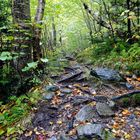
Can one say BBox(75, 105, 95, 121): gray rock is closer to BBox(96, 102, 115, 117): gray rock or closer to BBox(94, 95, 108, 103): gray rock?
BBox(96, 102, 115, 117): gray rock

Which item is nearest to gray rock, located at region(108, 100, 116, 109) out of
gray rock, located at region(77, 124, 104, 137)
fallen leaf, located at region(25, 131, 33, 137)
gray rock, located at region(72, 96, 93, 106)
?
gray rock, located at region(72, 96, 93, 106)

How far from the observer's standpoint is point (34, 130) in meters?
4.94

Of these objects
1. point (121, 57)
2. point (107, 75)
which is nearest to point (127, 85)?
point (107, 75)

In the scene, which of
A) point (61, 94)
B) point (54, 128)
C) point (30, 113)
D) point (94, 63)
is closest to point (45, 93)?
point (61, 94)

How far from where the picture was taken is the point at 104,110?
5305 millimetres

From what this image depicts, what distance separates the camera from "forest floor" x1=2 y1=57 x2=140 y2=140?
459 cm

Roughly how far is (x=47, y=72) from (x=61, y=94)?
1.89m

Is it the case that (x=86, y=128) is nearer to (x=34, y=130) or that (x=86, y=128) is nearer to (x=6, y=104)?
(x=34, y=130)

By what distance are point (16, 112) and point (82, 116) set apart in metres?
1.62

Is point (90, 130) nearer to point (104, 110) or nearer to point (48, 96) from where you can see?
point (104, 110)

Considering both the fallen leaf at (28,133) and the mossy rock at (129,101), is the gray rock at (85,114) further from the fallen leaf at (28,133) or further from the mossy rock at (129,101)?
the fallen leaf at (28,133)

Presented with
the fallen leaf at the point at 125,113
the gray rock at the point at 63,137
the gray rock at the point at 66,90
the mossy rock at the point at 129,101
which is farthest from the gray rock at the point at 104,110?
the gray rock at the point at 66,90

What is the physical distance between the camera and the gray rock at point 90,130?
4426 mm

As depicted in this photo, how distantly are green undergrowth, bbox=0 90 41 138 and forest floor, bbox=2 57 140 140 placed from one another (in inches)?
6.8
